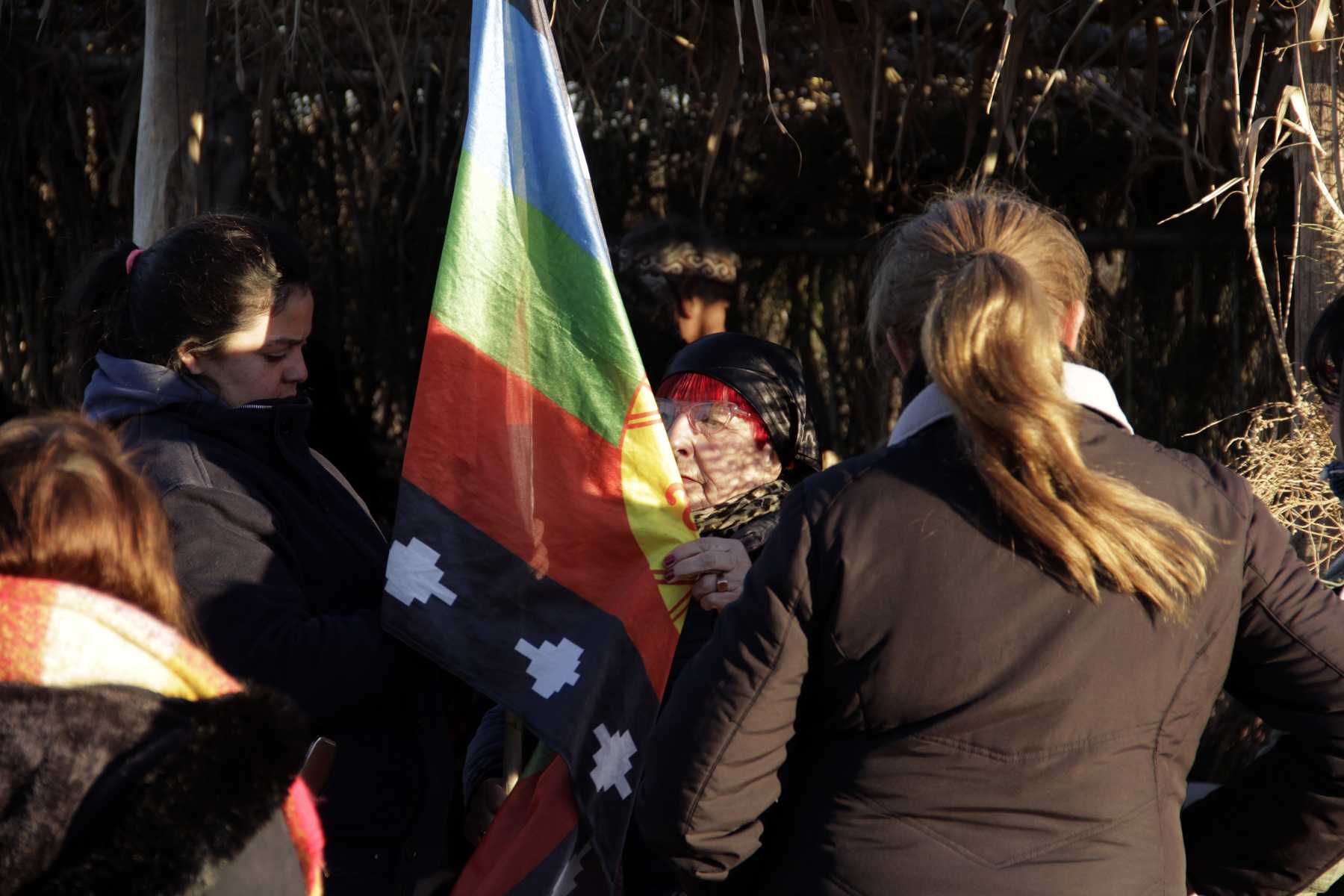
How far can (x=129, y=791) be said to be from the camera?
3.11ft

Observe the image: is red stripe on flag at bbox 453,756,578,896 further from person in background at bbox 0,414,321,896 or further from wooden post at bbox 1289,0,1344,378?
wooden post at bbox 1289,0,1344,378

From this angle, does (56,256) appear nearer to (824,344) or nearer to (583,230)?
(824,344)

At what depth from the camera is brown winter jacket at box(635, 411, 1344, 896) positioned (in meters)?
1.16

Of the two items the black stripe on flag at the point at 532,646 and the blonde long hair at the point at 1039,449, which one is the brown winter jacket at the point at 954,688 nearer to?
the blonde long hair at the point at 1039,449

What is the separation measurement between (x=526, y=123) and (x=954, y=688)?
1012 mm

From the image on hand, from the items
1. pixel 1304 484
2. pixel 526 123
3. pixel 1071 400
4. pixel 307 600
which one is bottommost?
pixel 307 600

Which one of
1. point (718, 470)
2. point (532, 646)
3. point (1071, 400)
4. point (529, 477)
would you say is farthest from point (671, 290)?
point (1071, 400)

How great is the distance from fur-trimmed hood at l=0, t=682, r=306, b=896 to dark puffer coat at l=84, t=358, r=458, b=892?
0.51 m

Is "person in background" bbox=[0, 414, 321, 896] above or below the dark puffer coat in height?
above

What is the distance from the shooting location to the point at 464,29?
3326mm

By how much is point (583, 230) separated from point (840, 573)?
0.74 meters

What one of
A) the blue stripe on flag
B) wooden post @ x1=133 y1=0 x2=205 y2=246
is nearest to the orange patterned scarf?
the blue stripe on flag

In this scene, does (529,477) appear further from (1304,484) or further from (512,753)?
(1304,484)

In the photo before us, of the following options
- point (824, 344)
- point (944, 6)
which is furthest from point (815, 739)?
point (824, 344)
